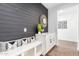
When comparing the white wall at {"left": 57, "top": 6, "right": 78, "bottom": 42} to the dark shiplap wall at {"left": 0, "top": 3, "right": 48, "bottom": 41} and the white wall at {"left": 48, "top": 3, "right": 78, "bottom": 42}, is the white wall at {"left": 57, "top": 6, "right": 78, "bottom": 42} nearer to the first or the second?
the white wall at {"left": 48, "top": 3, "right": 78, "bottom": 42}

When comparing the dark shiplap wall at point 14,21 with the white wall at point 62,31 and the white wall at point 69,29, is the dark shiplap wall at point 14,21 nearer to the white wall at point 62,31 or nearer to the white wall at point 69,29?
the white wall at point 62,31

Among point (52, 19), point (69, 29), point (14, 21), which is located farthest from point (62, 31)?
point (14, 21)

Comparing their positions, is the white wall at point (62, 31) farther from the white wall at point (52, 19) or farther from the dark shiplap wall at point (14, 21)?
the dark shiplap wall at point (14, 21)

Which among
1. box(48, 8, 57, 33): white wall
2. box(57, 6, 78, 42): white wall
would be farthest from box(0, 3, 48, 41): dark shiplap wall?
box(57, 6, 78, 42): white wall

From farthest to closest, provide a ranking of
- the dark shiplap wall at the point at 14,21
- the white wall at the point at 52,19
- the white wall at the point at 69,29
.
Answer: the white wall at the point at 69,29 → the white wall at the point at 52,19 → the dark shiplap wall at the point at 14,21

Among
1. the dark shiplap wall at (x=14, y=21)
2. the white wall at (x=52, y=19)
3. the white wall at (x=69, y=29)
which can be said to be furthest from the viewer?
the white wall at (x=69, y=29)

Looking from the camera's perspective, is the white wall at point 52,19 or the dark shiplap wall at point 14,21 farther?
the white wall at point 52,19

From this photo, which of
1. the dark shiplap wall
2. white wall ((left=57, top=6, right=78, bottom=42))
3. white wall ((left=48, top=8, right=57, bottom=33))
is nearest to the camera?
the dark shiplap wall

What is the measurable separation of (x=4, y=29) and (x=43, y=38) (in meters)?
1.47

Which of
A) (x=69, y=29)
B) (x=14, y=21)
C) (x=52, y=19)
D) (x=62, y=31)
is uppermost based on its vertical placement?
(x=52, y=19)

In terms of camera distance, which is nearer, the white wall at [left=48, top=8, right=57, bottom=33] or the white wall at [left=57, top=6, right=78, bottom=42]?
the white wall at [left=48, top=8, right=57, bottom=33]

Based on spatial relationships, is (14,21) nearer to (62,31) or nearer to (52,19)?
(52,19)

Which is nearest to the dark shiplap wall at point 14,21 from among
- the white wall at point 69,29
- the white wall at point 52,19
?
the white wall at point 52,19

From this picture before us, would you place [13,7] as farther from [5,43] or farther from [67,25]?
[67,25]
